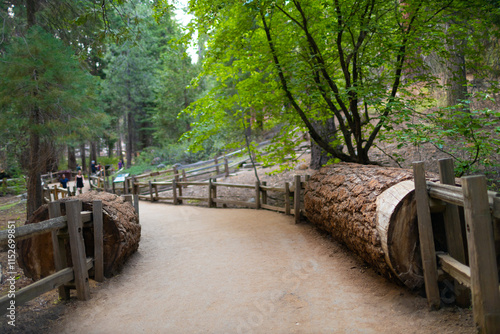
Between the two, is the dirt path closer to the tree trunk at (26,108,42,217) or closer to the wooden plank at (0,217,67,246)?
the wooden plank at (0,217,67,246)

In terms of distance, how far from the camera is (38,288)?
3328mm

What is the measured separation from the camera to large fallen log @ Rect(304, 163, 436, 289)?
11.5 ft

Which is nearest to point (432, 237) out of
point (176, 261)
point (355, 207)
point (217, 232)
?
point (355, 207)

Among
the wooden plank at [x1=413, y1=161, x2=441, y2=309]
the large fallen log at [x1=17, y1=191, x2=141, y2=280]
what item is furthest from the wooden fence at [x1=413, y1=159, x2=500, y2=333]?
the large fallen log at [x1=17, y1=191, x2=141, y2=280]

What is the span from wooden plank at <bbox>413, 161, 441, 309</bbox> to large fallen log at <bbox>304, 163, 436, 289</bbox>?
0.21m

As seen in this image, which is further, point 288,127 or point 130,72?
point 130,72

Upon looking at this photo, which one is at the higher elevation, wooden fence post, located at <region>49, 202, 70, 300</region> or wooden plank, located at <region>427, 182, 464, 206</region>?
wooden plank, located at <region>427, 182, 464, 206</region>

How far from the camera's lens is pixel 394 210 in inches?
139

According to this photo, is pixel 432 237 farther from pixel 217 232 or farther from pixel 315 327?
pixel 217 232

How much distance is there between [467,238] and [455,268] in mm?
465

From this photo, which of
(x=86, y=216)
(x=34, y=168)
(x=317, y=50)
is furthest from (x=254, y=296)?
(x=34, y=168)

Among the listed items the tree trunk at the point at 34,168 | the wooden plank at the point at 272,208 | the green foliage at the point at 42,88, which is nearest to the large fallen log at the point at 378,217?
the wooden plank at the point at 272,208

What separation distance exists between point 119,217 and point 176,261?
4.03 ft

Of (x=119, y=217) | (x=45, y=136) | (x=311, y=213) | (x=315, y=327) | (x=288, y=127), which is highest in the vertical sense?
(x=45, y=136)
